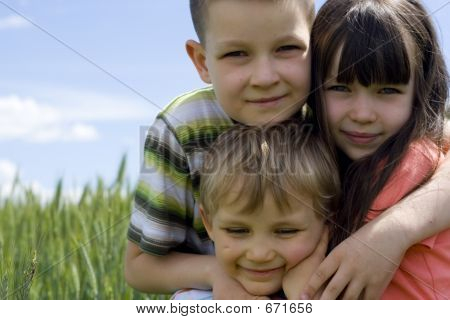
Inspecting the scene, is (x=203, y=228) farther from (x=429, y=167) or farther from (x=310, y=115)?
(x=429, y=167)

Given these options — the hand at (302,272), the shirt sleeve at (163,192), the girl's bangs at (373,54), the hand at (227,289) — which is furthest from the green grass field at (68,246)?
the girl's bangs at (373,54)

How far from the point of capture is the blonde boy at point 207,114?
178 cm

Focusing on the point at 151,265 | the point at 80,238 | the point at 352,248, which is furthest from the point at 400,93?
the point at 80,238

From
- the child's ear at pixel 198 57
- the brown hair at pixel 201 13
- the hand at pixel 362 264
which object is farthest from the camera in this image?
the child's ear at pixel 198 57

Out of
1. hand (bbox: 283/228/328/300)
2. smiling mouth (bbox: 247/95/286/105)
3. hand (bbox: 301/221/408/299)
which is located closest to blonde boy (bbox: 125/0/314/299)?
smiling mouth (bbox: 247/95/286/105)

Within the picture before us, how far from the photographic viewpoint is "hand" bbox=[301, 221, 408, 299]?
5.35ft

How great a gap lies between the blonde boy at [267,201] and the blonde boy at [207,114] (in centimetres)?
7

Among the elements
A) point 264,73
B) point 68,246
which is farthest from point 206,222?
point 68,246

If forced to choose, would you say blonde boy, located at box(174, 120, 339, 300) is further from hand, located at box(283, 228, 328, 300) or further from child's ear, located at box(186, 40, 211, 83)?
child's ear, located at box(186, 40, 211, 83)

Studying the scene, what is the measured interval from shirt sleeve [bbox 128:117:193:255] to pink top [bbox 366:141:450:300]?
494 mm

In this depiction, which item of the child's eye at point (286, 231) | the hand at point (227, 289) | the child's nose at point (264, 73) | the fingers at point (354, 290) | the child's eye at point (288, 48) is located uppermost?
the child's eye at point (288, 48)

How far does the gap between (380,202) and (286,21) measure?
466 millimetres

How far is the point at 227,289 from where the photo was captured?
1.77m

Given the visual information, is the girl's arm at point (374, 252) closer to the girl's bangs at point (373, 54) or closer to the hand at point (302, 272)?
the hand at point (302, 272)
